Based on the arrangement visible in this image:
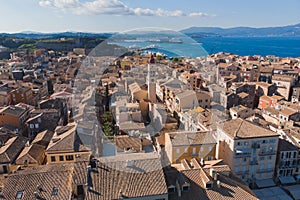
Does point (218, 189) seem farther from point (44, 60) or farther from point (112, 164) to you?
point (44, 60)

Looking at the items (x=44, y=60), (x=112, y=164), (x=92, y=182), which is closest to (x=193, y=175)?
(x=112, y=164)

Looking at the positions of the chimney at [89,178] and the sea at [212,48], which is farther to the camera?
the sea at [212,48]

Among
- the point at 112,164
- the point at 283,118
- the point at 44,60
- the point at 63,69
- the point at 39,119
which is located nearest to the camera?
the point at 112,164

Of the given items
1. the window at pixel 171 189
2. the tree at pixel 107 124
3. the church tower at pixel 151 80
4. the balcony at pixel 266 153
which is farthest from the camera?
the church tower at pixel 151 80

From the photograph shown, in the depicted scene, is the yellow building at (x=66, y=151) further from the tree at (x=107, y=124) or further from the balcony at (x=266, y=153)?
the balcony at (x=266, y=153)

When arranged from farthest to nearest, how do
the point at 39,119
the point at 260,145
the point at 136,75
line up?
the point at 136,75, the point at 39,119, the point at 260,145

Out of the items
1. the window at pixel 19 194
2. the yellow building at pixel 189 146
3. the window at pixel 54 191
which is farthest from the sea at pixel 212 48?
the window at pixel 19 194

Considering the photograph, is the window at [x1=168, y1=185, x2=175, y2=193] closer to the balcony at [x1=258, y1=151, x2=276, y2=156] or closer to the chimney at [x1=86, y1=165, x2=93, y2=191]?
the chimney at [x1=86, y1=165, x2=93, y2=191]

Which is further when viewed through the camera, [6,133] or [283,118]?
[283,118]
